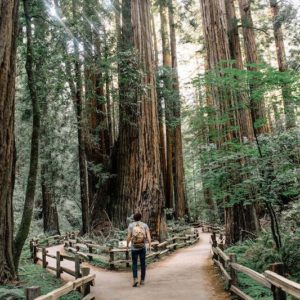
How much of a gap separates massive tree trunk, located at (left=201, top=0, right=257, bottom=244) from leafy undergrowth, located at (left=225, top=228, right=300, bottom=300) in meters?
1.10

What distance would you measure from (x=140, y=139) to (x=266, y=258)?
24.0 ft

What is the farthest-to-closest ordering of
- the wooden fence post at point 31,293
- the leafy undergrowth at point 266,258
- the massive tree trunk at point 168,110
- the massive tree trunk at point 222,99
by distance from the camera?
the massive tree trunk at point 168,110, the massive tree trunk at point 222,99, the leafy undergrowth at point 266,258, the wooden fence post at point 31,293

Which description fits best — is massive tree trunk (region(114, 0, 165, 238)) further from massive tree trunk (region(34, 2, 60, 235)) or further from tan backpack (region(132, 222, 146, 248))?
tan backpack (region(132, 222, 146, 248))

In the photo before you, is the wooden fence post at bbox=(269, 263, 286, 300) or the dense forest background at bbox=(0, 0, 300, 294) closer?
the wooden fence post at bbox=(269, 263, 286, 300)

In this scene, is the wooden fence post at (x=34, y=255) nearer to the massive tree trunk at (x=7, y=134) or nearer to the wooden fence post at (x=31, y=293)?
the massive tree trunk at (x=7, y=134)

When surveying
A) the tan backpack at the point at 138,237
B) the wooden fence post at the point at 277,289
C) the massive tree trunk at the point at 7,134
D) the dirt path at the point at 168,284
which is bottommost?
the dirt path at the point at 168,284

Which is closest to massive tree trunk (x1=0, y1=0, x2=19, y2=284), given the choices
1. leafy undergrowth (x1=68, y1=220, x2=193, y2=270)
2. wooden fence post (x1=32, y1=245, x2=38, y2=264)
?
leafy undergrowth (x1=68, y1=220, x2=193, y2=270)

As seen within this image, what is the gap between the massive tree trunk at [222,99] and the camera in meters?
10.7

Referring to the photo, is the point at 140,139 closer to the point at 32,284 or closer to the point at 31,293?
the point at 32,284

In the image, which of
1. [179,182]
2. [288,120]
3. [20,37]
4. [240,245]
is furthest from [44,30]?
[179,182]

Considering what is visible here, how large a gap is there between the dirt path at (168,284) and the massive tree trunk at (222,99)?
4.81 feet

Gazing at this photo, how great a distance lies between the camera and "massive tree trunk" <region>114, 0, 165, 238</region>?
13812 millimetres

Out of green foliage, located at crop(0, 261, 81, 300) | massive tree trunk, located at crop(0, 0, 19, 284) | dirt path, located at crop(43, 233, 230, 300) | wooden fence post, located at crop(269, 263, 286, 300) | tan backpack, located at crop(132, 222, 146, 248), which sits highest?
massive tree trunk, located at crop(0, 0, 19, 284)

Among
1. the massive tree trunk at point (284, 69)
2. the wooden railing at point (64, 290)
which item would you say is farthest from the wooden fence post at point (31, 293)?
the massive tree trunk at point (284, 69)
